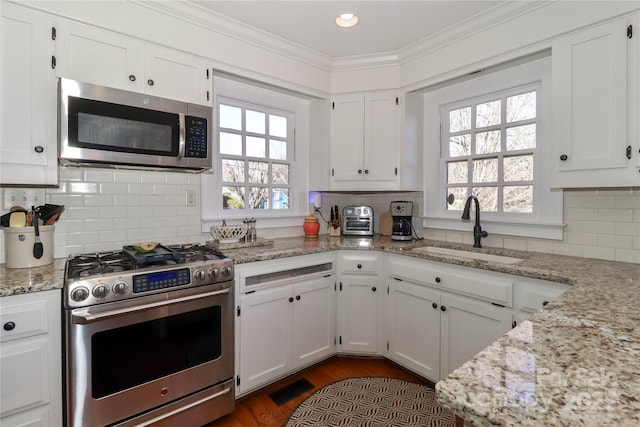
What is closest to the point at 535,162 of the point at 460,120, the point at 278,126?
the point at 460,120

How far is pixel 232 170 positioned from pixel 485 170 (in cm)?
Answer: 207

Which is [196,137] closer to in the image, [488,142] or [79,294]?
[79,294]

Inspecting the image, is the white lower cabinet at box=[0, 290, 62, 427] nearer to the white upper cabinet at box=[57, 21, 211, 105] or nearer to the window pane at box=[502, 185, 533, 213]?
the white upper cabinet at box=[57, 21, 211, 105]

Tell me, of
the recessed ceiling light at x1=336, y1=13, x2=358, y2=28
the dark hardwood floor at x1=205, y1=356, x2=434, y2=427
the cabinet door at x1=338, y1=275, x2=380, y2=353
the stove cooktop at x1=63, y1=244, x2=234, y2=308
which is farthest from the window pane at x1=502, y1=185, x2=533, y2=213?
the stove cooktop at x1=63, y1=244, x2=234, y2=308

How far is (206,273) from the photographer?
1.65 metres

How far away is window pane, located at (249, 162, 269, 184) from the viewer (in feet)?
8.84

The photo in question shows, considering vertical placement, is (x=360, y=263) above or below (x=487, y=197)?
below

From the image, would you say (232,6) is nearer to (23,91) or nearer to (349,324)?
(23,91)

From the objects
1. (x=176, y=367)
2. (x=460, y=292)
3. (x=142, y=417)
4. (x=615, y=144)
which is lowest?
(x=142, y=417)

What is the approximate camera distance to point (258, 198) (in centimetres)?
275

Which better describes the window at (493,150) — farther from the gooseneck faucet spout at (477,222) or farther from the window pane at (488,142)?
the gooseneck faucet spout at (477,222)

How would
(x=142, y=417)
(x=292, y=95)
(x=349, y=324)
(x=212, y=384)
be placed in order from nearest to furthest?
(x=142, y=417)
(x=212, y=384)
(x=349, y=324)
(x=292, y=95)

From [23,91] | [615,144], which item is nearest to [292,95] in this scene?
[23,91]

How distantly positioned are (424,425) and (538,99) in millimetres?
2251
